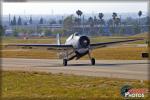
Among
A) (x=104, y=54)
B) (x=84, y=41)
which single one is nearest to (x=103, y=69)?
(x=84, y=41)

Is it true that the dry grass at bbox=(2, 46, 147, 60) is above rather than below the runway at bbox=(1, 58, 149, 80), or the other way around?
below

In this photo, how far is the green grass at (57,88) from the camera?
1461 centimetres

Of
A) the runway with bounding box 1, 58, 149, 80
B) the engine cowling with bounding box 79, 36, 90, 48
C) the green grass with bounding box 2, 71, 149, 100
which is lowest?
the runway with bounding box 1, 58, 149, 80

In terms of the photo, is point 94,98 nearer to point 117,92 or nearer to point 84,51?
point 117,92

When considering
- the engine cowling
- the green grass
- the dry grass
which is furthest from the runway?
the dry grass

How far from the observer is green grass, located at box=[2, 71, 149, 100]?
1461cm

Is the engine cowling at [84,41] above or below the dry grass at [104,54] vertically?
above

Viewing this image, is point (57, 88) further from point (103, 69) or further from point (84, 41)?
point (84, 41)

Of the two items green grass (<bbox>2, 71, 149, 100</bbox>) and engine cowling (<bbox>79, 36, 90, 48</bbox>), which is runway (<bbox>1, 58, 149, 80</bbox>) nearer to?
engine cowling (<bbox>79, 36, 90, 48</bbox>)

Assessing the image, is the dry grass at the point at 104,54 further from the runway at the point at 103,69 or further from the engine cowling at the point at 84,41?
the runway at the point at 103,69

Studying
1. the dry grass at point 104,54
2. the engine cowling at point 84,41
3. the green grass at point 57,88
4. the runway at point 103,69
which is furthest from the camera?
the dry grass at point 104,54

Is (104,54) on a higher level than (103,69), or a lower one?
lower

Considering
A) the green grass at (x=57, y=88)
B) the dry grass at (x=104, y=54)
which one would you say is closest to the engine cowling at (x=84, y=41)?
the dry grass at (x=104, y=54)

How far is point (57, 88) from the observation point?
16844 mm
